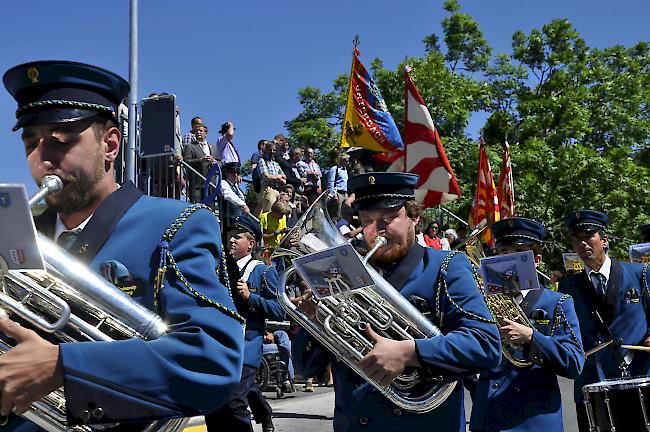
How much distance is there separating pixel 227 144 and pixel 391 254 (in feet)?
32.8

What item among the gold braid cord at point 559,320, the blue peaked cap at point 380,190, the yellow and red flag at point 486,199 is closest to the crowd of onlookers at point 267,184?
the yellow and red flag at point 486,199

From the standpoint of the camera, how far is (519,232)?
18.8 feet

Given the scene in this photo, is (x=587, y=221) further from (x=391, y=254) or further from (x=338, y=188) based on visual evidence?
(x=338, y=188)

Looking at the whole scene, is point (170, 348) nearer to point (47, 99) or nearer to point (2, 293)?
point (2, 293)

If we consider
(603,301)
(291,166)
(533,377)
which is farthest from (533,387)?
(291,166)

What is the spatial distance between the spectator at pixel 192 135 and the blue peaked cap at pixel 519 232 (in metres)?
7.72

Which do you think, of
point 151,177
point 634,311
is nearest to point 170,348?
point 634,311

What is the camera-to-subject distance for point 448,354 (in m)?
3.47

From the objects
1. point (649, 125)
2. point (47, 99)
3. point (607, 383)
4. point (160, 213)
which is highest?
point (649, 125)

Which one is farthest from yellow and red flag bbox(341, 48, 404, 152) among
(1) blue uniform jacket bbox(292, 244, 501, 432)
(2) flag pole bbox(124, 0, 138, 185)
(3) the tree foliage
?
(3) the tree foliage

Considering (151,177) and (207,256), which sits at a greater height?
(151,177)

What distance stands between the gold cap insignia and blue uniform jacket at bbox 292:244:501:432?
1.96 metres

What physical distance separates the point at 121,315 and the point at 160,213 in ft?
1.29

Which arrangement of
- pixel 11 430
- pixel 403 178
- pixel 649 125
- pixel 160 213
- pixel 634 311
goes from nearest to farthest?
1. pixel 11 430
2. pixel 160 213
3. pixel 403 178
4. pixel 634 311
5. pixel 649 125
